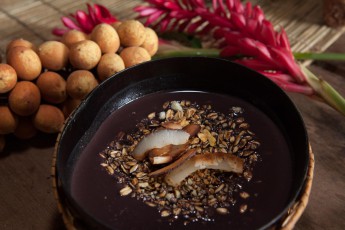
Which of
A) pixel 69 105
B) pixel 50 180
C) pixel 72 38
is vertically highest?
pixel 72 38

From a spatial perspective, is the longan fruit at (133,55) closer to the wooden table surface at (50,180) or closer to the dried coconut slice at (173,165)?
the wooden table surface at (50,180)

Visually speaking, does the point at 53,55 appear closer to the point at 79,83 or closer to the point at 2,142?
the point at 79,83

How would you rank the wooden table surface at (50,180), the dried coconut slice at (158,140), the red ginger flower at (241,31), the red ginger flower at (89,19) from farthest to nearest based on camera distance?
the red ginger flower at (89,19)
the red ginger flower at (241,31)
the wooden table surface at (50,180)
the dried coconut slice at (158,140)

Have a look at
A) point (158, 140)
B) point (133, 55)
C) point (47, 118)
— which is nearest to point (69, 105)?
point (47, 118)

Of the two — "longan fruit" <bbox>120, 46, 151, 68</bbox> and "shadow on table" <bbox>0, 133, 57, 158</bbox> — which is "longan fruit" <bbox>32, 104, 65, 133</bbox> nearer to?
"shadow on table" <bbox>0, 133, 57, 158</bbox>

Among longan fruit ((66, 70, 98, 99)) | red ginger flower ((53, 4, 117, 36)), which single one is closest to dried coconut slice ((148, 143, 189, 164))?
longan fruit ((66, 70, 98, 99))

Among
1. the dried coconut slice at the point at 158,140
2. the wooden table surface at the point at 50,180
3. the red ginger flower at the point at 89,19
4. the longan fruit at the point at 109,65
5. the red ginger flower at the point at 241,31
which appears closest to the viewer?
the dried coconut slice at the point at 158,140

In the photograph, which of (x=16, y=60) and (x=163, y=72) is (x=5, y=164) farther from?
(x=163, y=72)

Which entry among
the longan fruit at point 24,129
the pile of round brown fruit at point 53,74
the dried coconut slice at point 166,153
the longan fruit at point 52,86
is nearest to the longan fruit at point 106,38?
the pile of round brown fruit at point 53,74
